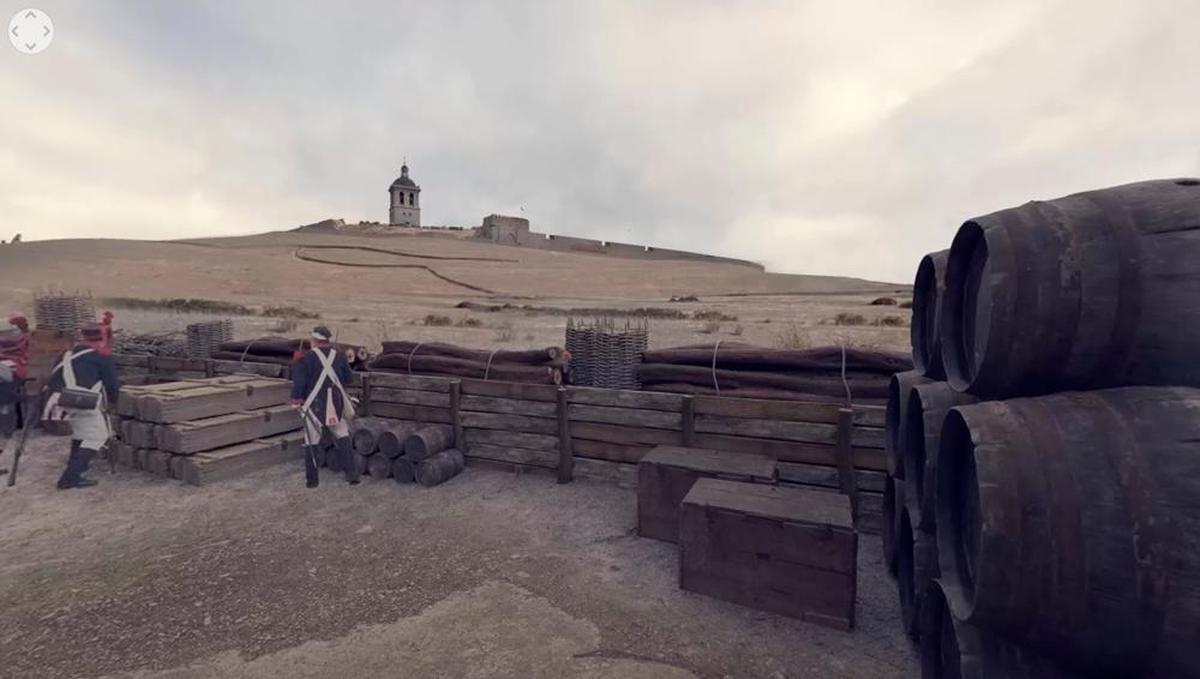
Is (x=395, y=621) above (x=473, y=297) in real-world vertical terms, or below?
below

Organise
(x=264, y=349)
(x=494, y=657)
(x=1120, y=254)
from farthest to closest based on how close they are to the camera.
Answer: (x=264, y=349) → (x=494, y=657) → (x=1120, y=254)

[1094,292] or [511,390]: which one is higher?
[1094,292]

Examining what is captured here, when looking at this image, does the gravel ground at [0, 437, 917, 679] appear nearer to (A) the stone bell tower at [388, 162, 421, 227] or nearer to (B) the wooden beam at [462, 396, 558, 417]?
(B) the wooden beam at [462, 396, 558, 417]

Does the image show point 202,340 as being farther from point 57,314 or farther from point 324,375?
point 324,375

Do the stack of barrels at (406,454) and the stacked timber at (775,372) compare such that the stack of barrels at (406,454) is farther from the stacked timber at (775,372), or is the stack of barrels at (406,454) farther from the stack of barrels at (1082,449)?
the stack of barrels at (1082,449)

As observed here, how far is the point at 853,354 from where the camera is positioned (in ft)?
22.2

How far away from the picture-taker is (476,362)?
8758mm

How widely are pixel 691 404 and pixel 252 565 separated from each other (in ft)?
16.4

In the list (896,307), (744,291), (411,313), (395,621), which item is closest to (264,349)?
(395,621)

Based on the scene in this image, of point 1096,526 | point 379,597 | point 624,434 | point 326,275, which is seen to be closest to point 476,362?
point 624,434

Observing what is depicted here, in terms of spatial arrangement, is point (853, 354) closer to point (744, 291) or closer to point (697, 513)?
point (697, 513)

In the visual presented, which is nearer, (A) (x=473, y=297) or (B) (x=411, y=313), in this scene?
(B) (x=411, y=313)

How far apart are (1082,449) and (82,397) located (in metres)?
10.5

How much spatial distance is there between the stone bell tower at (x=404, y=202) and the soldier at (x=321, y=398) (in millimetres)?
110960
